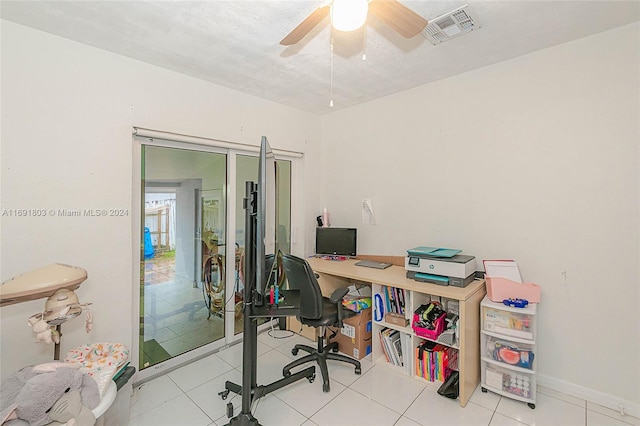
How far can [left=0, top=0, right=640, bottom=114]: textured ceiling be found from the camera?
5.40 ft

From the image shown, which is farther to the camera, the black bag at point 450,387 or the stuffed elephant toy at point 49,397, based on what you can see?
the black bag at point 450,387

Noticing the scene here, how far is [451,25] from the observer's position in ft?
5.92

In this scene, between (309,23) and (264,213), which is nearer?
(309,23)

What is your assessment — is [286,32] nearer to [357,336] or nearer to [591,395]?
[357,336]

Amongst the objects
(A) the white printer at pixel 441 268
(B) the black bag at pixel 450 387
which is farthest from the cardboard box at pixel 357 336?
(B) the black bag at pixel 450 387

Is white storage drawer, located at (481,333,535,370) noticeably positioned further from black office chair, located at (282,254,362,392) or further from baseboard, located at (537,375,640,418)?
black office chair, located at (282,254,362,392)

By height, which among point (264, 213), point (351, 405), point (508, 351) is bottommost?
point (351, 405)

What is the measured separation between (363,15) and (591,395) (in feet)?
9.07

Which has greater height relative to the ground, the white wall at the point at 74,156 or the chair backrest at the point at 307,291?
the white wall at the point at 74,156

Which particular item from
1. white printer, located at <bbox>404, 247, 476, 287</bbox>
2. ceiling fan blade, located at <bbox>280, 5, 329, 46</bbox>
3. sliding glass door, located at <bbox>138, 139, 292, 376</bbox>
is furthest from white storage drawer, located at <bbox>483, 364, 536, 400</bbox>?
ceiling fan blade, located at <bbox>280, 5, 329, 46</bbox>

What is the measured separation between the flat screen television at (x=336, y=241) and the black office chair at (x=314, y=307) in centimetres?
82

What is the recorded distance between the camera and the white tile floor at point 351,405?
6.17ft

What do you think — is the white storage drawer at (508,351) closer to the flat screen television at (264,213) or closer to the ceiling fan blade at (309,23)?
the flat screen television at (264,213)

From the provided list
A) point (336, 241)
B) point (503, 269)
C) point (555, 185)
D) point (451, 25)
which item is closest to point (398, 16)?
point (451, 25)
